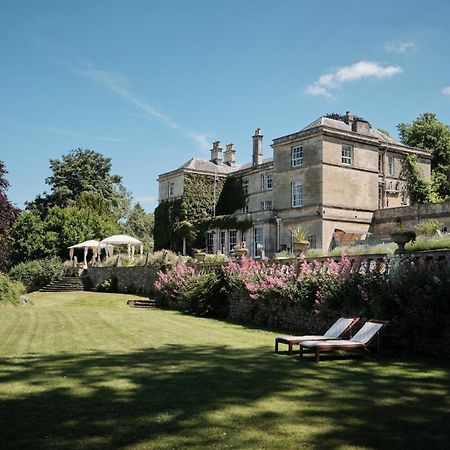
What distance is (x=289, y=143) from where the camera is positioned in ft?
127

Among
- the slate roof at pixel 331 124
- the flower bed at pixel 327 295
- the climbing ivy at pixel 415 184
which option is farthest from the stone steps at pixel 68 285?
the climbing ivy at pixel 415 184

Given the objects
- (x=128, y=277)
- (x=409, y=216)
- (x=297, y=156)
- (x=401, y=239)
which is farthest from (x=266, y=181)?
(x=401, y=239)

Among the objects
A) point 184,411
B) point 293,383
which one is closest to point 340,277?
point 293,383

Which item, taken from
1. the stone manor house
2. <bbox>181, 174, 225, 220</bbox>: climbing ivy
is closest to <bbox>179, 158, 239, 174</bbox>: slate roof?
<bbox>181, 174, 225, 220</bbox>: climbing ivy

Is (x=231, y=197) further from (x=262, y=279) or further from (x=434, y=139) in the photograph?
(x=262, y=279)

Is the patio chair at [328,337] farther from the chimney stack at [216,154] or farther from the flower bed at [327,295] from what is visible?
the chimney stack at [216,154]

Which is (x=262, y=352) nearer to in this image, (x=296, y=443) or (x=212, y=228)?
(x=296, y=443)

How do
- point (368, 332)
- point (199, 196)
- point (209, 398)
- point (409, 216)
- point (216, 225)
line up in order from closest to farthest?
point (209, 398)
point (368, 332)
point (409, 216)
point (216, 225)
point (199, 196)

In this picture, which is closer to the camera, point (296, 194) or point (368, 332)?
point (368, 332)

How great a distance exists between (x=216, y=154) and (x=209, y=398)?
48.0 meters

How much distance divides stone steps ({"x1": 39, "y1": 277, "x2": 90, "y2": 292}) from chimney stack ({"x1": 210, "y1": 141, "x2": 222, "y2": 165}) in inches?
831

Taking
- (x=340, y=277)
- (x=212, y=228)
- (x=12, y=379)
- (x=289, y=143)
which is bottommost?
(x=12, y=379)

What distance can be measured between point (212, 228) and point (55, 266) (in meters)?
12.7

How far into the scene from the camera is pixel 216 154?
53562mm
